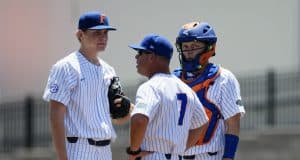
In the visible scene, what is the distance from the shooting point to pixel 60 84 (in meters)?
6.61

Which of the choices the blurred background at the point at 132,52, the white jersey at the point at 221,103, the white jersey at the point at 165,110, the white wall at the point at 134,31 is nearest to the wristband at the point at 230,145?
the white jersey at the point at 221,103

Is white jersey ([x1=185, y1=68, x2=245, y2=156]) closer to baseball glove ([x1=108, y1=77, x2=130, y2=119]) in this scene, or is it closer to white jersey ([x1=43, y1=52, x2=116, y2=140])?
baseball glove ([x1=108, y1=77, x2=130, y2=119])

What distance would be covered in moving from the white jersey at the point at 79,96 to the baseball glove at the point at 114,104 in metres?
0.21

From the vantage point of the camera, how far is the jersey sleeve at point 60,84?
659 centimetres

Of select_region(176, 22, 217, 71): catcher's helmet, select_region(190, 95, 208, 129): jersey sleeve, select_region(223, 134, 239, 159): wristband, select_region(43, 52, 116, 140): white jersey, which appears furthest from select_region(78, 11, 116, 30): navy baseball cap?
select_region(223, 134, 239, 159): wristband

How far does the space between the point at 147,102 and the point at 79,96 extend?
677 millimetres

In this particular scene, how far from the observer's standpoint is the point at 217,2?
17312mm

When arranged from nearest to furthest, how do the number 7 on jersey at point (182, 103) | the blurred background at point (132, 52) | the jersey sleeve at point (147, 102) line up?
the jersey sleeve at point (147, 102) < the number 7 on jersey at point (182, 103) < the blurred background at point (132, 52)

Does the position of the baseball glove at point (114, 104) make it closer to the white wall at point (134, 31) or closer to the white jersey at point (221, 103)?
the white jersey at point (221, 103)

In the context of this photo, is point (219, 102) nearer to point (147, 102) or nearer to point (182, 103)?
point (182, 103)

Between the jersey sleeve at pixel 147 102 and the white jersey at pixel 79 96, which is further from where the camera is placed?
the white jersey at pixel 79 96

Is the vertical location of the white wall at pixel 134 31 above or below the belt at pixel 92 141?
below

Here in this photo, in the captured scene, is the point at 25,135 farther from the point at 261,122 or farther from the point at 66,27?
the point at 261,122

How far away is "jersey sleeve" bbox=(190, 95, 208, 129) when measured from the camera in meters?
6.62
